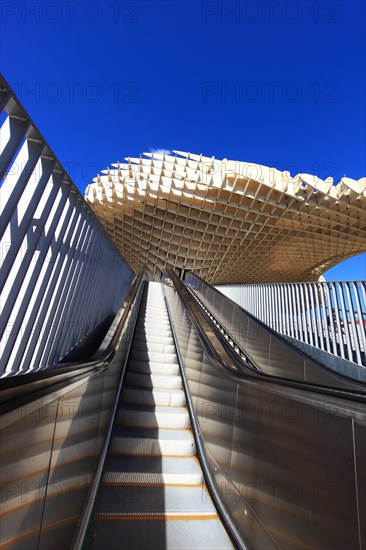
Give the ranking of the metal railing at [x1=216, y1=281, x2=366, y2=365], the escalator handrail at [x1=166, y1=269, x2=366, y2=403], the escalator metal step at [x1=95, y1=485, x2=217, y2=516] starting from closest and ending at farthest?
the escalator handrail at [x1=166, y1=269, x2=366, y2=403]
the escalator metal step at [x1=95, y1=485, x2=217, y2=516]
the metal railing at [x1=216, y1=281, x2=366, y2=365]

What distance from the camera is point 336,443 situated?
1.22 meters

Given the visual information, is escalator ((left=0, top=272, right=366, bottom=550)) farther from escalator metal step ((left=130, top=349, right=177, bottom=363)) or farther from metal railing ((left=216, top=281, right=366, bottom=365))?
metal railing ((left=216, top=281, right=366, bottom=365))

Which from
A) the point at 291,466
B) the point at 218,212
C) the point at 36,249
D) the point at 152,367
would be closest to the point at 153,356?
the point at 152,367

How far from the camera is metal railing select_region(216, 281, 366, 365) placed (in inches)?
308

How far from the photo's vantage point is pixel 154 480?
7.99 feet

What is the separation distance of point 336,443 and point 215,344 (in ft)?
7.68

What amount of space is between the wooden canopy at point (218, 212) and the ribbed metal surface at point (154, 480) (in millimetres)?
19066

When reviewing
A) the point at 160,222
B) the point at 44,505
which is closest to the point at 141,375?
the point at 44,505

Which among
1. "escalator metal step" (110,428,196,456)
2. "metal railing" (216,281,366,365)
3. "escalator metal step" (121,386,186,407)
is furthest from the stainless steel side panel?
"metal railing" (216,281,366,365)

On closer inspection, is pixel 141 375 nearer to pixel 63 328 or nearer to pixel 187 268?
pixel 63 328

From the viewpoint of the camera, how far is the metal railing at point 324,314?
7.83m

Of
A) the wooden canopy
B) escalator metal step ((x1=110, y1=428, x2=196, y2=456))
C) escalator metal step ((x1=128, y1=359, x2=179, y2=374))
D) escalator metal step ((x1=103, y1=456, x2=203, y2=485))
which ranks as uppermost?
the wooden canopy

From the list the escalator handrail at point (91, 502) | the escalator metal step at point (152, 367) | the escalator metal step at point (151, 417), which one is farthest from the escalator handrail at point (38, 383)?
the escalator metal step at point (152, 367)

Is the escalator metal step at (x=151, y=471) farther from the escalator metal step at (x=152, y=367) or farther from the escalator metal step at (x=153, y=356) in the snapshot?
the escalator metal step at (x=153, y=356)
